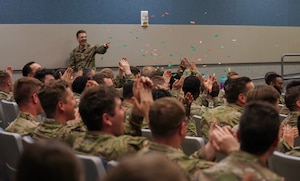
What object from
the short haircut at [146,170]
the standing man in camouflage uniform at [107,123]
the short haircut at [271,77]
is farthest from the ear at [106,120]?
the short haircut at [271,77]

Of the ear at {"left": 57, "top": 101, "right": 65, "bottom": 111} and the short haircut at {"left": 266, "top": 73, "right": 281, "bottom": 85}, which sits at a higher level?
the ear at {"left": 57, "top": 101, "right": 65, "bottom": 111}

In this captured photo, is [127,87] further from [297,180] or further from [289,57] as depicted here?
[289,57]

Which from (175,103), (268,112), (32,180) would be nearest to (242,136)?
(268,112)

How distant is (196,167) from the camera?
2107 millimetres

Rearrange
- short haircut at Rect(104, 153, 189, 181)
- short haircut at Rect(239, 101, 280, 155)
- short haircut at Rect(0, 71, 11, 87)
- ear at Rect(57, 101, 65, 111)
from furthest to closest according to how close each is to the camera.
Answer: short haircut at Rect(0, 71, 11, 87)
ear at Rect(57, 101, 65, 111)
short haircut at Rect(239, 101, 280, 155)
short haircut at Rect(104, 153, 189, 181)

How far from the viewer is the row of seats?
2.16m

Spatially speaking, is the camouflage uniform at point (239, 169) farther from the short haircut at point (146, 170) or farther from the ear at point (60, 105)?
the ear at point (60, 105)

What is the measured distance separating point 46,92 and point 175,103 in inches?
46.1

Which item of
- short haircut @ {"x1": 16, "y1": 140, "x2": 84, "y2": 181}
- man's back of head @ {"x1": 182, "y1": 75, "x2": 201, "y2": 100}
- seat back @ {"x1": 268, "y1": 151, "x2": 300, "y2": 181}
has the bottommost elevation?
seat back @ {"x1": 268, "y1": 151, "x2": 300, "y2": 181}

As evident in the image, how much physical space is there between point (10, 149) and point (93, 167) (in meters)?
0.95

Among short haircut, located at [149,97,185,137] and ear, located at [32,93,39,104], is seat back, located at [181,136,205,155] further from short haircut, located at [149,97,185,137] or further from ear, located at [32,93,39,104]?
ear, located at [32,93,39,104]

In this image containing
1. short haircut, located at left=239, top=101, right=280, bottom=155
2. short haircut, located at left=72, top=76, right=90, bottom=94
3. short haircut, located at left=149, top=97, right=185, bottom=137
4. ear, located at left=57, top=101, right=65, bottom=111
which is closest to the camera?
short haircut, located at left=239, top=101, right=280, bottom=155

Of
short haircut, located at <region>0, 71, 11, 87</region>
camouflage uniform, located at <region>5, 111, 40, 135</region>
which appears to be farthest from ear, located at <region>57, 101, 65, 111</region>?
short haircut, located at <region>0, 71, 11, 87</region>

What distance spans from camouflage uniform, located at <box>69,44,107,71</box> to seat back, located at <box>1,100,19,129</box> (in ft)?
11.8
